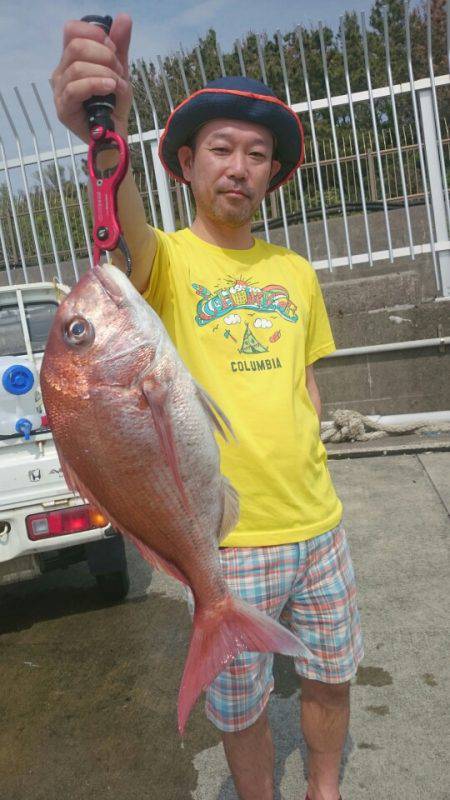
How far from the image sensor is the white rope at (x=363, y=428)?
5.97 metres

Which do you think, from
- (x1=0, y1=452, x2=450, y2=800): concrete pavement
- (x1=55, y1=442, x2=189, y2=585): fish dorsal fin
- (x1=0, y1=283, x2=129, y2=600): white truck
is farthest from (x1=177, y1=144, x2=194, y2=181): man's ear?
(x1=0, y1=452, x2=450, y2=800): concrete pavement

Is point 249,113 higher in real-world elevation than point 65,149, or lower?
lower

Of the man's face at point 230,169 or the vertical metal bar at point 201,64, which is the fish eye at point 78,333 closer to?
the man's face at point 230,169

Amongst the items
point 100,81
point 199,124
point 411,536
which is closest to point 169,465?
point 100,81

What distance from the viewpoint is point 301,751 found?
2.48 m

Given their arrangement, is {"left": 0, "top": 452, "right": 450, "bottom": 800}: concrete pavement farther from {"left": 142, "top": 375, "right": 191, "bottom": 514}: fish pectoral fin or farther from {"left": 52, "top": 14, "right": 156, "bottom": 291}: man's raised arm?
{"left": 52, "top": 14, "right": 156, "bottom": 291}: man's raised arm

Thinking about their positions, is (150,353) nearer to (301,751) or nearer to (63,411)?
(63,411)

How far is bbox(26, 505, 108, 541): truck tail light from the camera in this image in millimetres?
3137

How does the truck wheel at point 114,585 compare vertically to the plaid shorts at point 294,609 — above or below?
below

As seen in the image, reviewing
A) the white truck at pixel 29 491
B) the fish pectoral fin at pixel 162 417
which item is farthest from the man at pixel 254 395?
the white truck at pixel 29 491

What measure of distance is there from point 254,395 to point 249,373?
0.21 feet

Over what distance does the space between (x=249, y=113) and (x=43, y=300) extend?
2.44m

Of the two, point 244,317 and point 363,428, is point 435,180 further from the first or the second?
point 244,317

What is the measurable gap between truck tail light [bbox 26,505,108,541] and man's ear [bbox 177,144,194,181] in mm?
1696
